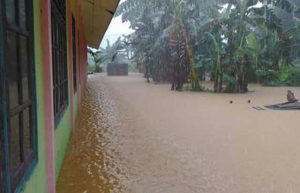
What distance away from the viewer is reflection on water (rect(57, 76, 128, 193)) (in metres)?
3.60

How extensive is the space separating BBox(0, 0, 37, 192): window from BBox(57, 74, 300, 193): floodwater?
1348 millimetres

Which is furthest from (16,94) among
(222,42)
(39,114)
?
(222,42)

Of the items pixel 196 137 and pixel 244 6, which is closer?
pixel 196 137

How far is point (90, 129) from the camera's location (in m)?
6.49

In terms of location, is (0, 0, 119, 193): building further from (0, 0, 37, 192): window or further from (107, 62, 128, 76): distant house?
(107, 62, 128, 76): distant house

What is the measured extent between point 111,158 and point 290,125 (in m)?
4.09

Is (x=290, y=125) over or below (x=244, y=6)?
below

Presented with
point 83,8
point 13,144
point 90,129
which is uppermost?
point 83,8

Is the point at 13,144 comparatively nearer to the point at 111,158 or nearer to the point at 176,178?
the point at 176,178

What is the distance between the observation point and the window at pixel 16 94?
5.36 ft

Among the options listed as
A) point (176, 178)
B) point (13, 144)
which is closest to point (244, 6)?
point (176, 178)

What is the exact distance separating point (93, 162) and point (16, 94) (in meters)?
2.50

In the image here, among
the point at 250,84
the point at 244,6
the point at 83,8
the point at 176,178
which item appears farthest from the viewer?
the point at 250,84

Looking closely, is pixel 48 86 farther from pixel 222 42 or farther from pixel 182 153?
pixel 222 42
